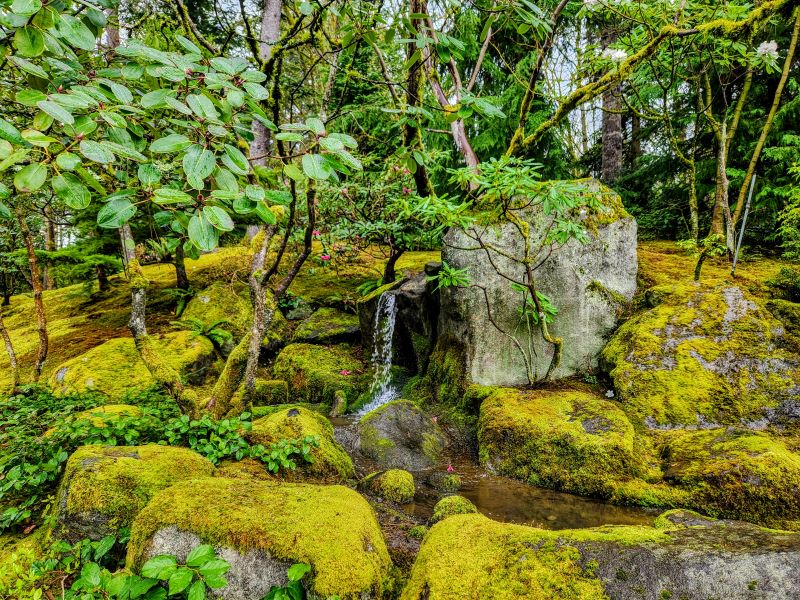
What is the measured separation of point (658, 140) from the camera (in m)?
10.3

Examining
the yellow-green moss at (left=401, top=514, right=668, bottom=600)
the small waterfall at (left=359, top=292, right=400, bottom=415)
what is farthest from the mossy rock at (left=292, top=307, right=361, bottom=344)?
the yellow-green moss at (left=401, top=514, right=668, bottom=600)

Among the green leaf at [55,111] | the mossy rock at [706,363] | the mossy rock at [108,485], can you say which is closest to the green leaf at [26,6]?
the green leaf at [55,111]

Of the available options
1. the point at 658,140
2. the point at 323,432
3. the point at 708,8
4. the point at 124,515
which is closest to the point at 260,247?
the point at 323,432

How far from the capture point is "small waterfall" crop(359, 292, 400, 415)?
7102 mm

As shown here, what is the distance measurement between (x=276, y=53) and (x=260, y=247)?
167cm

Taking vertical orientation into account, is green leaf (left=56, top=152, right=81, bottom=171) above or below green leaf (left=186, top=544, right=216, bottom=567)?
above

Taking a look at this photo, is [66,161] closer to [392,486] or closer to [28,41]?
[28,41]

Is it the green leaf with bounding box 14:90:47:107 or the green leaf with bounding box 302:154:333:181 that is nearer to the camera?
the green leaf with bounding box 14:90:47:107

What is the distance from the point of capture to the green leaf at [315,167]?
1.32m

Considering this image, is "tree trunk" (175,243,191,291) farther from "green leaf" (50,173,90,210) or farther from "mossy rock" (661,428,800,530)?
"mossy rock" (661,428,800,530)

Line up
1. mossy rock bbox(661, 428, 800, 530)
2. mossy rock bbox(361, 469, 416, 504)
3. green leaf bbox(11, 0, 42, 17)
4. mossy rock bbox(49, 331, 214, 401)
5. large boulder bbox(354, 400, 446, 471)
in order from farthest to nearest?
1. mossy rock bbox(49, 331, 214, 401)
2. large boulder bbox(354, 400, 446, 471)
3. mossy rock bbox(361, 469, 416, 504)
4. mossy rock bbox(661, 428, 800, 530)
5. green leaf bbox(11, 0, 42, 17)

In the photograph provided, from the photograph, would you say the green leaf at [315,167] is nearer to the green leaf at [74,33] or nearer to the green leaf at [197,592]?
the green leaf at [74,33]

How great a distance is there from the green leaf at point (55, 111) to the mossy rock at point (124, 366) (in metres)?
5.05

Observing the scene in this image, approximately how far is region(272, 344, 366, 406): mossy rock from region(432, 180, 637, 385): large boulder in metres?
2.47
